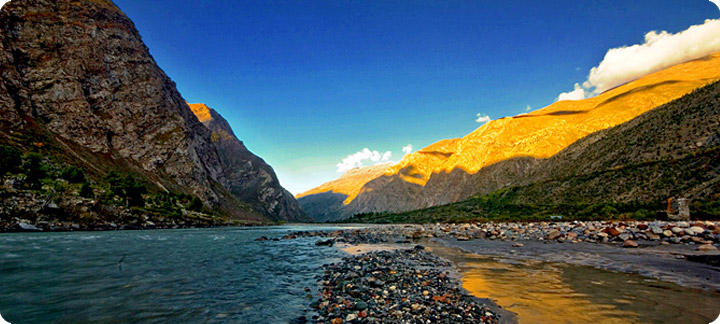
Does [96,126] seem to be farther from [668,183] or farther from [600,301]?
[668,183]

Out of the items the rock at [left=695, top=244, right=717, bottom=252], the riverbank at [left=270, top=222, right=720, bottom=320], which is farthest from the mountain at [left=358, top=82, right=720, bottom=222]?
the rock at [left=695, top=244, right=717, bottom=252]

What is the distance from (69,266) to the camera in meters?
14.3

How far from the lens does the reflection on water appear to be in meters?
7.05

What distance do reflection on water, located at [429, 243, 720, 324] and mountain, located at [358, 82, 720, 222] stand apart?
33864 mm

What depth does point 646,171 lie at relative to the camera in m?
48.2

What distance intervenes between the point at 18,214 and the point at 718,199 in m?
84.1

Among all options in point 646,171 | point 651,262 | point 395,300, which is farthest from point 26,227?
point 646,171

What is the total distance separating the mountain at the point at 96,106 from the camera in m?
71.9

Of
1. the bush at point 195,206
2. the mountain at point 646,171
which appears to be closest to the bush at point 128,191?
the bush at point 195,206

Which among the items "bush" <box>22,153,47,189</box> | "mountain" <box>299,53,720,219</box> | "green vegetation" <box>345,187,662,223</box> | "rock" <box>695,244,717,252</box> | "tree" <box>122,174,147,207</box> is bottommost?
"green vegetation" <box>345,187,662,223</box>

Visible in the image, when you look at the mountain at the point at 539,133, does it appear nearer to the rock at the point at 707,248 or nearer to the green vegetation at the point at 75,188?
the rock at the point at 707,248

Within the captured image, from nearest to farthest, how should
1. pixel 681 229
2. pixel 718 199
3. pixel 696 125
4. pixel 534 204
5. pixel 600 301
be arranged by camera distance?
pixel 600 301
pixel 681 229
pixel 718 199
pixel 696 125
pixel 534 204

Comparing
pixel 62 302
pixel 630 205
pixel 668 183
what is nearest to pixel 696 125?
pixel 668 183

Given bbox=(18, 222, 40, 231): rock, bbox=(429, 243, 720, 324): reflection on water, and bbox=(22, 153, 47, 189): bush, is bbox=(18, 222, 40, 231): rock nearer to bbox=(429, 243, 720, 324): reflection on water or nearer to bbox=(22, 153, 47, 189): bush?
bbox=(22, 153, 47, 189): bush
